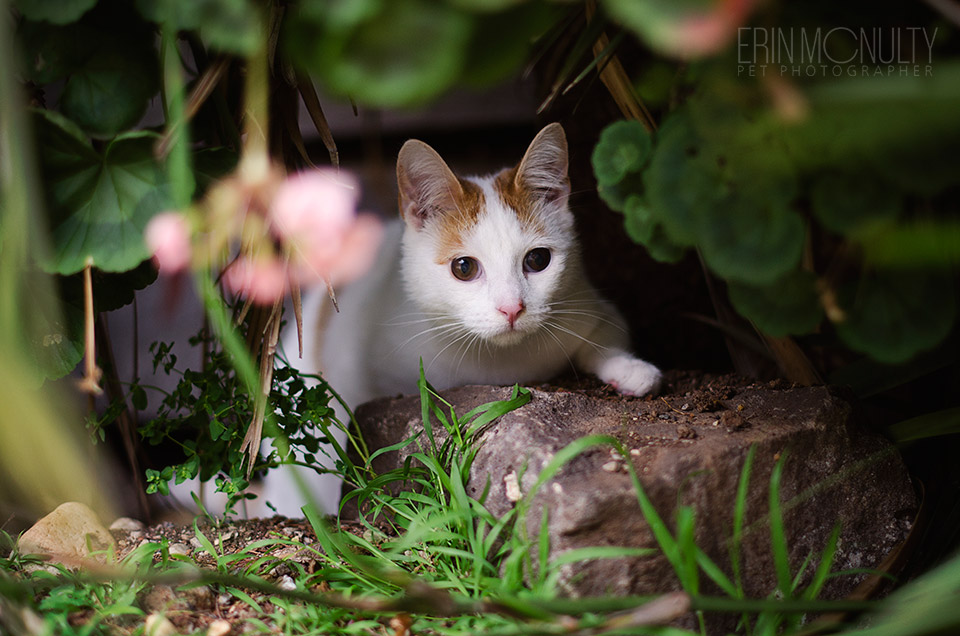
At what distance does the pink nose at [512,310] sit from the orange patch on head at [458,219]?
27cm

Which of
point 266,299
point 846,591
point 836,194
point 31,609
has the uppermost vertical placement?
point 836,194

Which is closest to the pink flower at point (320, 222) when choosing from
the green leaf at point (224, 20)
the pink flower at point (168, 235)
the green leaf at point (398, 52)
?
the pink flower at point (168, 235)

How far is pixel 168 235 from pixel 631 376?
125cm

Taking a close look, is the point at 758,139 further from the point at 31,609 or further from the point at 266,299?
the point at 31,609

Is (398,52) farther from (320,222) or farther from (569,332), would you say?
(569,332)

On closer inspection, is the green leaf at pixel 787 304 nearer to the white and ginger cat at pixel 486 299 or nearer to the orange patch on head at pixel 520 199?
the white and ginger cat at pixel 486 299

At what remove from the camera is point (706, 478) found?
Result: 1.36 m

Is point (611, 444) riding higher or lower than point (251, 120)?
lower

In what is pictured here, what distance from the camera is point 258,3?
1.24 meters

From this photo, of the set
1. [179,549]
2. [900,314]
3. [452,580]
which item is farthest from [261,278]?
[900,314]

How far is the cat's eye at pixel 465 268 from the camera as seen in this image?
79.8 inches

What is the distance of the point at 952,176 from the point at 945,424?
79cm

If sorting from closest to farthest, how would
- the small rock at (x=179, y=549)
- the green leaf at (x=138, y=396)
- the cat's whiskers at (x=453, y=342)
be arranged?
the small rock at (x=179, y=549) → the green leaf at (x=138, y=396) → the cat's whiskers at (x=453, y=342)

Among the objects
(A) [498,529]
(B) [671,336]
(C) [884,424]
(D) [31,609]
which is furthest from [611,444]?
(B) [671,336]
